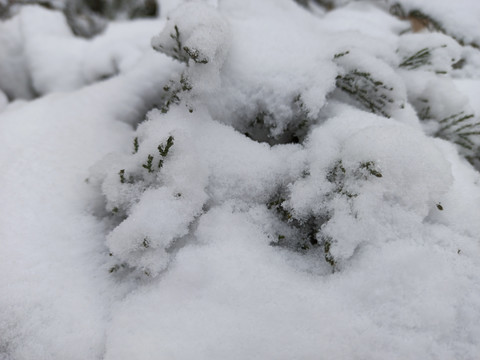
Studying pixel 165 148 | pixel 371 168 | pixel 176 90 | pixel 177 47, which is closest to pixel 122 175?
pixel 165 148

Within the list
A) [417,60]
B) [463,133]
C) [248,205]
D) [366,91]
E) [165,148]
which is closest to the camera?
[165,148]

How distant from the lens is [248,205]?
1707 mm

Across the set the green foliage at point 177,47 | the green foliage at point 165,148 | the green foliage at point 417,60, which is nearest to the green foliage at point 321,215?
the green foliage at point 165,148

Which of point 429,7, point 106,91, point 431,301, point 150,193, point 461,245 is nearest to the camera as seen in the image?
point 431,301

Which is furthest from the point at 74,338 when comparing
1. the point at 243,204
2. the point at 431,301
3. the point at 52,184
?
the point at 431,301

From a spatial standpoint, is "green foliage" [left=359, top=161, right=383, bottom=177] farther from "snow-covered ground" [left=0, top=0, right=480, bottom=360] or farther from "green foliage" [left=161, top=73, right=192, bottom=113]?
"green foliage" [left=161, top=73, right=192, bottom=113]

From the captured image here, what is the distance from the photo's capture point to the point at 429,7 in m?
3.02

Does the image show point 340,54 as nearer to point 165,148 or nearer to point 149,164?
point 165,148

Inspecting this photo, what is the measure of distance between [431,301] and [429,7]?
9.29ft

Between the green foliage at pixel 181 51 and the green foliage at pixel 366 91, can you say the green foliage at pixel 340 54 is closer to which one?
the green foliage at pixel 366 91

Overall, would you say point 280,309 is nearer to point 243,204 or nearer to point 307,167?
point 243,204

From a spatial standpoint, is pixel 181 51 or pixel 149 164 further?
pixel 181 51

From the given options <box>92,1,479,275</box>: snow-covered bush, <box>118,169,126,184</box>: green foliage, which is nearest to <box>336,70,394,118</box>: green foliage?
<box>92,1,479,275</box>: snow-covered bush

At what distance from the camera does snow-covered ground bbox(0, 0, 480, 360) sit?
4.31 ft
